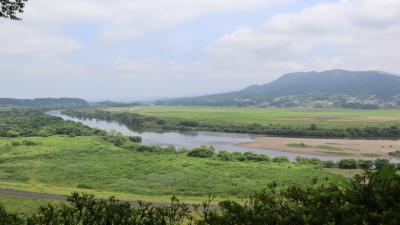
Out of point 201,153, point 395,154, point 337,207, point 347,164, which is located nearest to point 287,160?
point 347,164

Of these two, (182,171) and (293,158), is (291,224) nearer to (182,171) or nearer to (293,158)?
(182,171)

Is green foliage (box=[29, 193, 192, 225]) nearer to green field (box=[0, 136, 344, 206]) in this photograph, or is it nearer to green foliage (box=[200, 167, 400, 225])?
green foliage (box=[200, 167, 400, 225])

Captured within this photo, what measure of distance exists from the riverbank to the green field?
77.2 feet

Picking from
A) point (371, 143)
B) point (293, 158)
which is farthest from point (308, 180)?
point (371, 143)

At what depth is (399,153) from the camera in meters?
79.6

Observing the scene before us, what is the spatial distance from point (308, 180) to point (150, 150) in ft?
108

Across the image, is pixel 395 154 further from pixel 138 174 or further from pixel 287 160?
pixel 138 174

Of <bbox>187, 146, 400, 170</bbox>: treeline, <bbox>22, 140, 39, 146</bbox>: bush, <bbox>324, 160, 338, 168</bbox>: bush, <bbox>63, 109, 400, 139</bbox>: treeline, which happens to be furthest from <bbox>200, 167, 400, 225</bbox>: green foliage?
<bbox>63, 109, 400, 139</bbox>: treeline

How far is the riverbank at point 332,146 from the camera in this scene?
8200 centimetres

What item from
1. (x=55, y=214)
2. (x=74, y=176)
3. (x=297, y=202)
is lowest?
(x=74, y=176)

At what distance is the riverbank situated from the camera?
82000 mm

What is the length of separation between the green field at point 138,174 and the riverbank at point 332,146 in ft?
77.2

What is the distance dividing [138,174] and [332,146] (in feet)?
167

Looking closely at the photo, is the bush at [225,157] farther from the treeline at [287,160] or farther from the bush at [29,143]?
the bush at [29,143]
